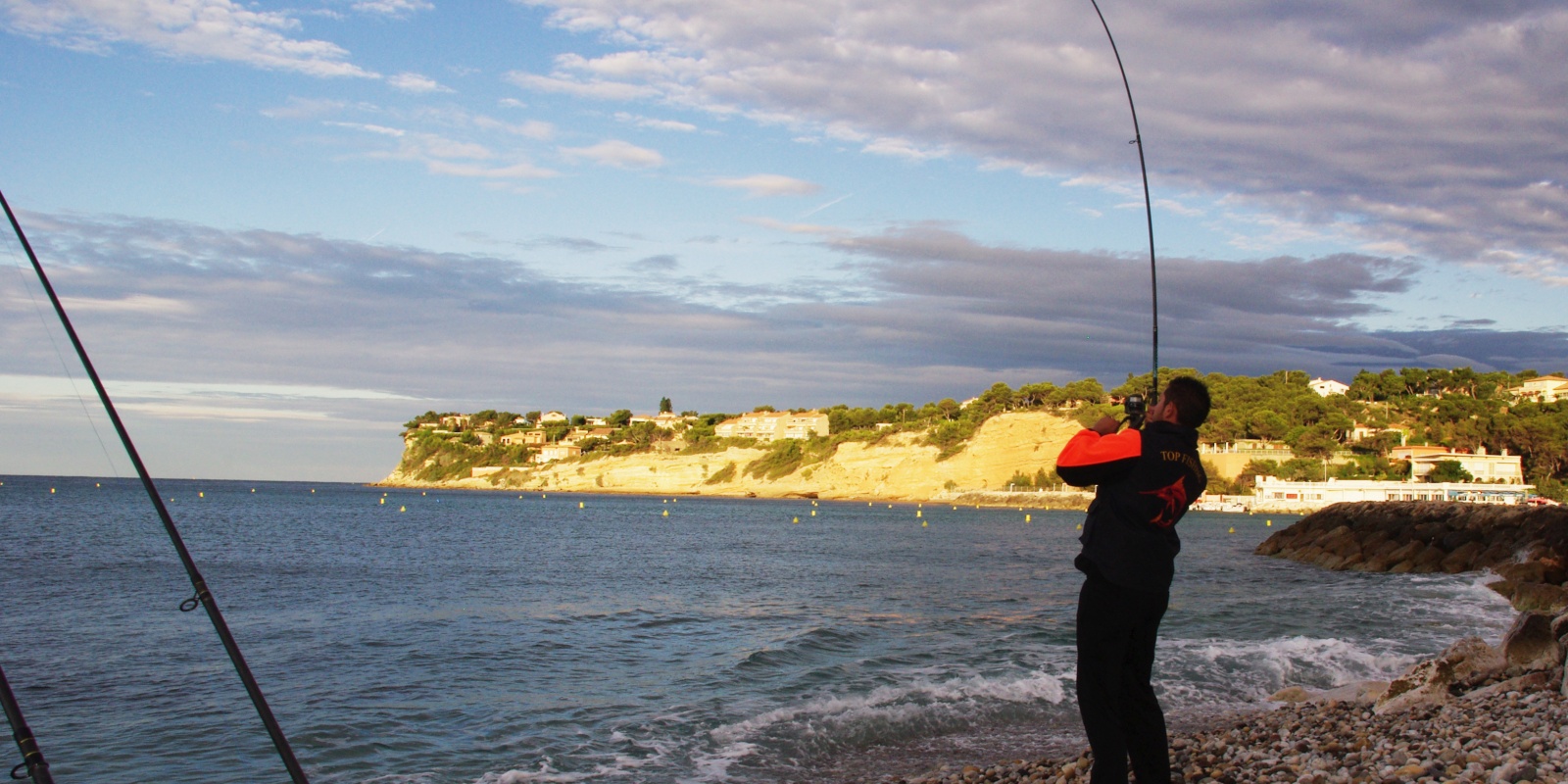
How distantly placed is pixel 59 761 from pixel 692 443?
465 ft

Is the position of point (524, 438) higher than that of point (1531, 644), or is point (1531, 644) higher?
point (524, 438)

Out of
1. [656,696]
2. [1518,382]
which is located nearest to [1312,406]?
[1518,382]

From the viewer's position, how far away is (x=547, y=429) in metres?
194

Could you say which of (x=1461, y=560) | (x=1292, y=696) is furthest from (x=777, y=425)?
(x=1292, y=696)

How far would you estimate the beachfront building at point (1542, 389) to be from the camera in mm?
128250

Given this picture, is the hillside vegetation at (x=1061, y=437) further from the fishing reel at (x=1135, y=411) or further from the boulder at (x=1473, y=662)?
the fishing reel at (x=1135, y=411)

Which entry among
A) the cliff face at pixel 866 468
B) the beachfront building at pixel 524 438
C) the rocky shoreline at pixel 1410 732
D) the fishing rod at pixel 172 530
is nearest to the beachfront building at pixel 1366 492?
the cliff face at pixel 866 468

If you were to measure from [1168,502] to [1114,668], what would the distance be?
0.71 m

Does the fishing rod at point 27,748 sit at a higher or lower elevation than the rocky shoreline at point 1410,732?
higher

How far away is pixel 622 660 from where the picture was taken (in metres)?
12.9

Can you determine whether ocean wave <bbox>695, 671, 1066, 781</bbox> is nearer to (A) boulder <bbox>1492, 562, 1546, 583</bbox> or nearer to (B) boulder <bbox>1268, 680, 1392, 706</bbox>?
(B) boulder <bbox>1268, 680, 1392, 706</bbox>

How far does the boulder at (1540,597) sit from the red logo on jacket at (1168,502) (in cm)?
1286

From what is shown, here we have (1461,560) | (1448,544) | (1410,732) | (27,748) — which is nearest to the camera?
(27,748)

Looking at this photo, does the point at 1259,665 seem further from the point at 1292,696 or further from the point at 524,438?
the point at 524,438
